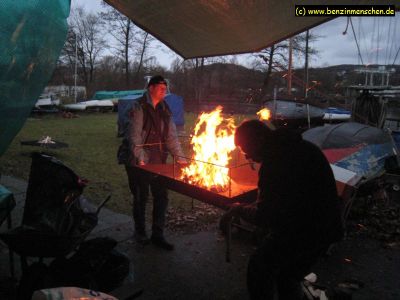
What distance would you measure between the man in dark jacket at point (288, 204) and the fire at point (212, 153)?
1.06 m

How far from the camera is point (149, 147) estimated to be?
16.3ft

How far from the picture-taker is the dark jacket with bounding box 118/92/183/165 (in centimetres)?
469

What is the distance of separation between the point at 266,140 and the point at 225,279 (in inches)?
88.5

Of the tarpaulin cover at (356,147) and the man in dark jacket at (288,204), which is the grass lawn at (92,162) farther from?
the man in dark jacket at (288,204)

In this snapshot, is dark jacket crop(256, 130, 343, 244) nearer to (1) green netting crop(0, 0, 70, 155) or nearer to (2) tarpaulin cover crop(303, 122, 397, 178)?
(1) green netting crop(0, 0, 70, 155)

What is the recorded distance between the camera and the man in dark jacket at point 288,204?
8.71ft

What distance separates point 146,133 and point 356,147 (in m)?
4.01

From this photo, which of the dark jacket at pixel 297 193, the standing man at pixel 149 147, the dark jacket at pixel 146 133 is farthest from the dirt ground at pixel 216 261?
the dark jacket at pixel 146 133

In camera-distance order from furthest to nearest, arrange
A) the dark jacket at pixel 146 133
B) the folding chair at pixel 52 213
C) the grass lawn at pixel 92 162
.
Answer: the grass lawn at pixel 92 162, the dark jacket at pixel 146 133, the folding chair at pixel 52 213

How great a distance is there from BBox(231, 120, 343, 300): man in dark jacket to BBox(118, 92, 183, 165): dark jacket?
2094 millimetres

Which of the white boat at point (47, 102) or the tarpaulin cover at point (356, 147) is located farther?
the white boat at point (47, 102)

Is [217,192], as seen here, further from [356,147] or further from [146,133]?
[356,147]

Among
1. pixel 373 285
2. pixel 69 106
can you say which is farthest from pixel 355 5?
pixel 69 106

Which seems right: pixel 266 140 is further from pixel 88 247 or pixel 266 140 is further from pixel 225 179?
pixel 88 247
